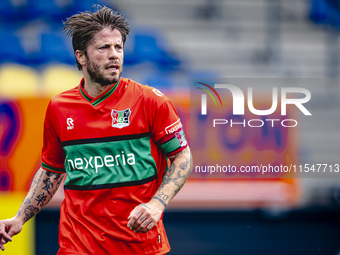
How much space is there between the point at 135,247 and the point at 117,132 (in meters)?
0.62

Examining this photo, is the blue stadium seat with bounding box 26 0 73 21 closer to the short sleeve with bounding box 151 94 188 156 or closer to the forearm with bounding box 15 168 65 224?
the forearm with bounding box 15 168 65 224

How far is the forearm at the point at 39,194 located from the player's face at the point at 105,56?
67cm

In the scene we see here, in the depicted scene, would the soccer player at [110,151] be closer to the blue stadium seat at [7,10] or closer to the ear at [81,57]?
the ear at [81,57]

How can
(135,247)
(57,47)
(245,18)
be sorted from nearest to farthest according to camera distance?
(135,247) < (57,47) < (245,18)

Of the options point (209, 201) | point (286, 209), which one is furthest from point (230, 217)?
point (286, 209)

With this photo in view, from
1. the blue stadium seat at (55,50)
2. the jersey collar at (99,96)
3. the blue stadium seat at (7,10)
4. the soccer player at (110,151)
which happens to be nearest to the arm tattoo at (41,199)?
the soccer player at (110,151)

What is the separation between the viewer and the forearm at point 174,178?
1.89m

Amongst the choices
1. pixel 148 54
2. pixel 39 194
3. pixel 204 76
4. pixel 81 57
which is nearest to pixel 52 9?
pixel 148 54

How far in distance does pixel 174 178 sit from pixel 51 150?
80cm

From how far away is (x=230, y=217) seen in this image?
4.68 meters

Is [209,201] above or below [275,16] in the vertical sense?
below

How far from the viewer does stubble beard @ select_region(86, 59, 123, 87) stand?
81.4 inches

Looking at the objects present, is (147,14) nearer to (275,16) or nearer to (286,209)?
(275,16)

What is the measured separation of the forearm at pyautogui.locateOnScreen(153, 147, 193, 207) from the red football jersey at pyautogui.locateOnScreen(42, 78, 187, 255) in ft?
0.17
